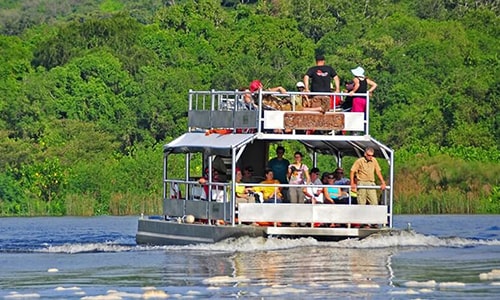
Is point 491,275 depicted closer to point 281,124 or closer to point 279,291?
point 279,291

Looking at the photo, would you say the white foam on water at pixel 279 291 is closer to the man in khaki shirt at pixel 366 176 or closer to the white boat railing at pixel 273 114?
the white boat railing at pixel 273 114

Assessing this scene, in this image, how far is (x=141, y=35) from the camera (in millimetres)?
89188

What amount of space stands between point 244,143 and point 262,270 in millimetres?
4633

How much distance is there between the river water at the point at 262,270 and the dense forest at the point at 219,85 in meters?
20.3

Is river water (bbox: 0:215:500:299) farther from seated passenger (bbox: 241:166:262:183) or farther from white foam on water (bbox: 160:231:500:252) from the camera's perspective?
seated passenger (bbox: 241:166:262:183)

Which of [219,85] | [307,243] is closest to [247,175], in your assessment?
[307,243]

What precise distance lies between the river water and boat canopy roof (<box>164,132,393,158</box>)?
1654 millimetres

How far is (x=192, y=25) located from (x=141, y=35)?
164 inches

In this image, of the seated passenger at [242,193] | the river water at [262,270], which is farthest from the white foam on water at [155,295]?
the seated passenger at [242,193]

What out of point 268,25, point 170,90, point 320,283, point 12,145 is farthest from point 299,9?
point 320,283

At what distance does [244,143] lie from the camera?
1144 inches

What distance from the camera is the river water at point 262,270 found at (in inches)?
858

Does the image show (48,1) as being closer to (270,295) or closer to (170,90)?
(170,90)

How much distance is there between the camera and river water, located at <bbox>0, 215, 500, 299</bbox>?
21781 mm
